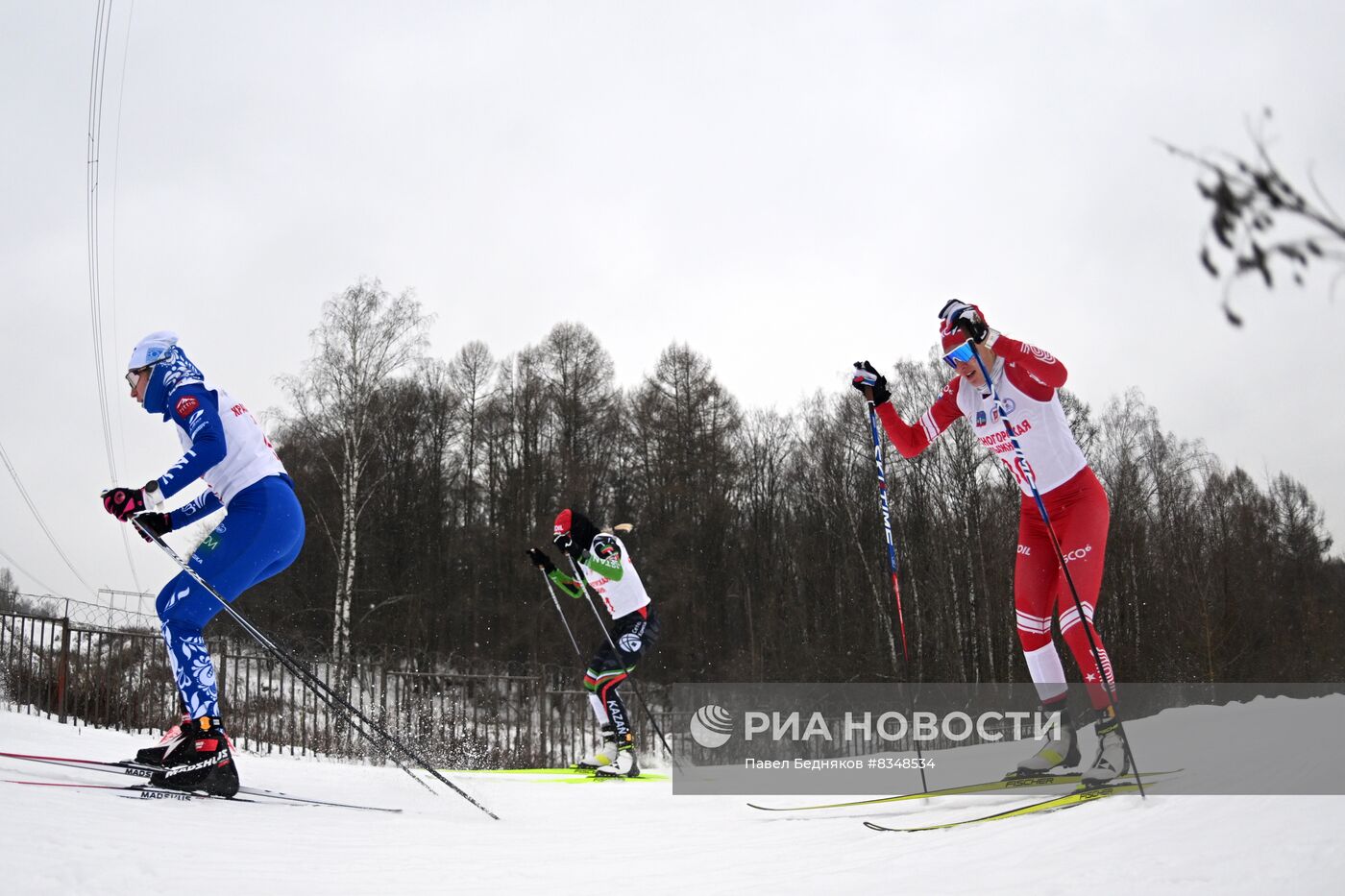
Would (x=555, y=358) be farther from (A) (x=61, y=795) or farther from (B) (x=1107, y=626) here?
(A) (x=61, y=795)

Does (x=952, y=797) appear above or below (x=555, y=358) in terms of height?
below

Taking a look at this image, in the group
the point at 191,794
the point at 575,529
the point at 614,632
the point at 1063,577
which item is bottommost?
the point at 191,794

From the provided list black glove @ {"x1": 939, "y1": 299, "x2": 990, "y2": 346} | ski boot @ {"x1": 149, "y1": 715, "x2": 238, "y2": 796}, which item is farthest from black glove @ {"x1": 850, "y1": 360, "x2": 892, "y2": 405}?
ski boot @ {"x1": 149, "y1": 715, "x2": 238, "y2": 796}

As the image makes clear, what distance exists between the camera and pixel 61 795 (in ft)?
9.68

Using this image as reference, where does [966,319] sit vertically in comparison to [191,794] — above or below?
above

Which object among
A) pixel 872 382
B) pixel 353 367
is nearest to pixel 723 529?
pixel 353 367

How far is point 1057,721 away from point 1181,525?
27.5 metres

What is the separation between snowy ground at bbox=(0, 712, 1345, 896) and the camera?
1.89 meters

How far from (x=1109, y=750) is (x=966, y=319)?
188cm

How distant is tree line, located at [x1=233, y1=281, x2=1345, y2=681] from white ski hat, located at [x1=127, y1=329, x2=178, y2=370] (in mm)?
14697

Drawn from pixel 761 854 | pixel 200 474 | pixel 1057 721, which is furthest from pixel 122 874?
pixel 1057 721

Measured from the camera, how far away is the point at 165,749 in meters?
3.69

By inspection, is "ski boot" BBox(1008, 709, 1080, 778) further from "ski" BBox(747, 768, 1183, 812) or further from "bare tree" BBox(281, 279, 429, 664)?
"bare tree" BBox(281, 279, 429, 664)

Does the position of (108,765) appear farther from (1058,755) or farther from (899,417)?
(1058,755)
